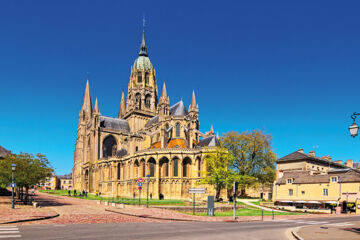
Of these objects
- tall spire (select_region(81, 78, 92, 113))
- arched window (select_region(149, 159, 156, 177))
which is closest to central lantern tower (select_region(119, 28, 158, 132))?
tall spire (select_region(81, 78, 92, 113))

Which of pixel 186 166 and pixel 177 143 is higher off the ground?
pixel 177 143

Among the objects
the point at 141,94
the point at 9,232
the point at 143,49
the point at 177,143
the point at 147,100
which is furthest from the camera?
the point at 143,49

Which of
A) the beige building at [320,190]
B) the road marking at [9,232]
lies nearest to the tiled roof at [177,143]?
the beige building at [320,190]

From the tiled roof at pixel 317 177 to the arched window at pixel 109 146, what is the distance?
176ft

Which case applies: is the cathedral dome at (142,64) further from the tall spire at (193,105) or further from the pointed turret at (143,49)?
the tall spire at (193,105)

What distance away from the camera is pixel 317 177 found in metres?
42.6

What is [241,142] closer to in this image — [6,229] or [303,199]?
[303,199]

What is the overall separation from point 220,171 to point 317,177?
1434cm

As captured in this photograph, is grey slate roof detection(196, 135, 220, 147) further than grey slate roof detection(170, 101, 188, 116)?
No

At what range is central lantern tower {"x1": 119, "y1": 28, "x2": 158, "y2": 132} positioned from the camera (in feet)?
296

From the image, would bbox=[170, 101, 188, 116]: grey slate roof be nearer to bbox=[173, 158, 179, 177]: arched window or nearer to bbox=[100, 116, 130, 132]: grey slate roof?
bbox=[173, 158, 179, 177]: arched window

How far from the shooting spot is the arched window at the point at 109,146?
283 ft

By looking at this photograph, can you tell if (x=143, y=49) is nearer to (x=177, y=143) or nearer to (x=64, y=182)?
(x=177, y=143)

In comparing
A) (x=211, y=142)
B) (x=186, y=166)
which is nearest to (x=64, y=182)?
(x=186, y=166)
